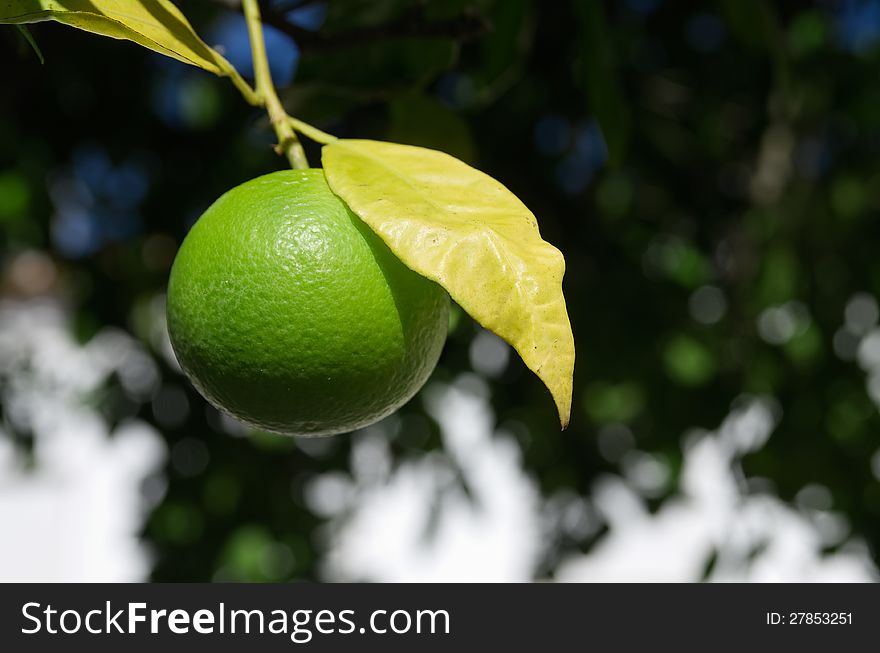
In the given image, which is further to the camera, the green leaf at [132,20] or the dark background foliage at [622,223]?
the dark background foliage at [622,223]

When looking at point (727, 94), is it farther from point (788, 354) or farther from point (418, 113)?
point (418, 113)

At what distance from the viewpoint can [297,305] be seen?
548 mm

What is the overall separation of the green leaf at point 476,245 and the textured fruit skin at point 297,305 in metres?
0.04

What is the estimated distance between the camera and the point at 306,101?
2.80 ft

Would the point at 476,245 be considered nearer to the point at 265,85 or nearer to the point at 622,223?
the point at 265,85

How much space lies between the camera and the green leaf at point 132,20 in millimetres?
472

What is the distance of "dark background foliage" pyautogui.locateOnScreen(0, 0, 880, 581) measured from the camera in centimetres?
157

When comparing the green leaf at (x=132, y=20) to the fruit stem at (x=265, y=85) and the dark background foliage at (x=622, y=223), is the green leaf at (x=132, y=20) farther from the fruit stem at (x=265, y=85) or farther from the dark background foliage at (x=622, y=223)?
the dark background foliage at (x=622, y=223)

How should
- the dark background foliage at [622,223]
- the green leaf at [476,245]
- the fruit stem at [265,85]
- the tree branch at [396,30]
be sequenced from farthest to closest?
the dark background foliage at [622,223], the tree branch at [396,30], the fruit stem at [265,85], the green leaf at [476,245]

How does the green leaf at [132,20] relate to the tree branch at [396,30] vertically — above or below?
above

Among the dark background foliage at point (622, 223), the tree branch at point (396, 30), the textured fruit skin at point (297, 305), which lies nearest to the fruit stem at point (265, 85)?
the textured fruit skin at point (297, 305)

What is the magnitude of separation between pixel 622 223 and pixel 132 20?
1291mm

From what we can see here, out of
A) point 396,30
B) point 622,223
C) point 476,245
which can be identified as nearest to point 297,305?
point 476,245

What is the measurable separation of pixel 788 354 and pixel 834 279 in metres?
0.17
